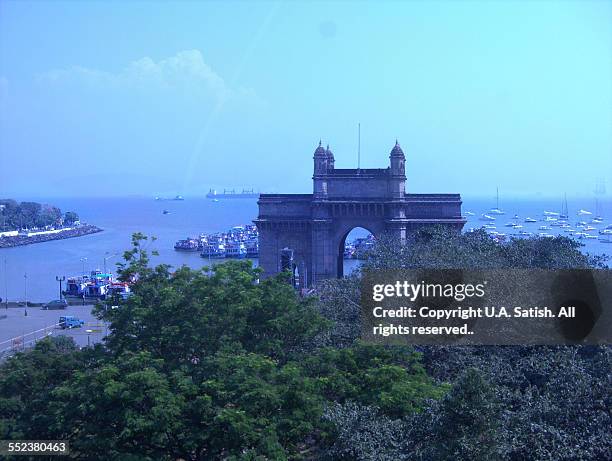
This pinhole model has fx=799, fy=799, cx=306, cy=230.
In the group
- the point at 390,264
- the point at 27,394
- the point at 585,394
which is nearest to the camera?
the point at 585,394

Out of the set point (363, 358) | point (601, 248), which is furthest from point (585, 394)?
point (601, 248)

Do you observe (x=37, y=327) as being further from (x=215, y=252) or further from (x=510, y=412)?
(x=215, y=252)

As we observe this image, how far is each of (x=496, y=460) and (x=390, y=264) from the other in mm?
11459

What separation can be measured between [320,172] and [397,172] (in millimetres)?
3461

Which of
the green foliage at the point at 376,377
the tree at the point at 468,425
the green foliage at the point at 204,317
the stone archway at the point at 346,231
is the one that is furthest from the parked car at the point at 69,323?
the tree at the point at 468,425

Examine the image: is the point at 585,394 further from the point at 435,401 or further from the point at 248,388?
the point at 248,388

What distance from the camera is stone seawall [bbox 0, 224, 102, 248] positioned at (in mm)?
104938

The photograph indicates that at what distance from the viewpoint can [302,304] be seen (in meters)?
19.2

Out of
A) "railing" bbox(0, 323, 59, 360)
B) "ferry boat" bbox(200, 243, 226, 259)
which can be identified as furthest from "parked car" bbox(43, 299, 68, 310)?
"ferry boat" bbox(200, 243, 226, 259)

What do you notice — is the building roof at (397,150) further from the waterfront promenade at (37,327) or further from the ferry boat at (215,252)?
the ferry boat at (215,252)

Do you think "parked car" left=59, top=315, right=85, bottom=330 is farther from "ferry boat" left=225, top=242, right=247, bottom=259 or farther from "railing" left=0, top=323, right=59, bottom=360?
"ferry boat" left=225, top=242, right=247, bottom=259

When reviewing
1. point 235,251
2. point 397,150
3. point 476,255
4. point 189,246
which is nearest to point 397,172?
point 397,150

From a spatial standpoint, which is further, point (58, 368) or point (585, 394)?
point (58, 368)

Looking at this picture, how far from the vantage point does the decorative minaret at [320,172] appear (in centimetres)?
3609
